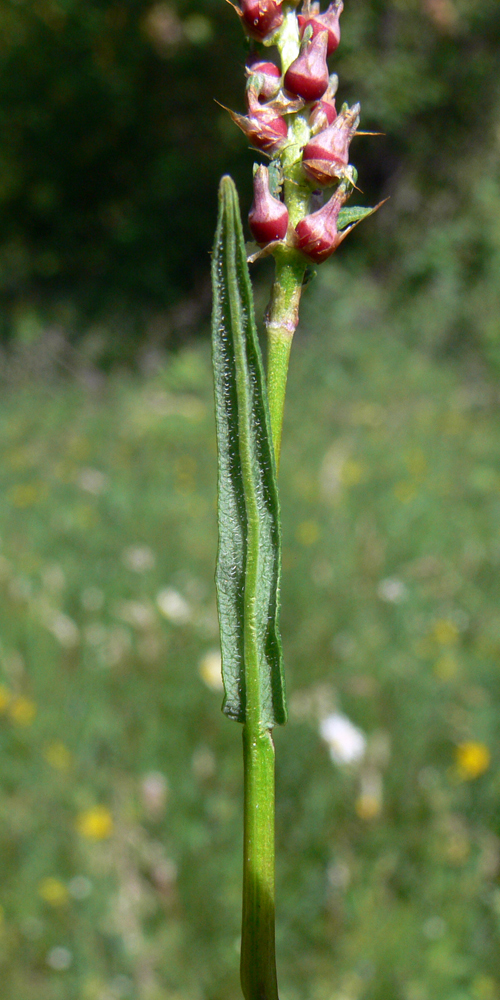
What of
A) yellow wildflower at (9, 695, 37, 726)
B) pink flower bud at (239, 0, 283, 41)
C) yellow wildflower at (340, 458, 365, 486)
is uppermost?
yellow wildflower at (340, 458, 365, 486)

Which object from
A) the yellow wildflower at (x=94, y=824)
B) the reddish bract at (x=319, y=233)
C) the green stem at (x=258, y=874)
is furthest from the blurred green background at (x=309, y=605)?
the reddish bract at (x=319, y=233)

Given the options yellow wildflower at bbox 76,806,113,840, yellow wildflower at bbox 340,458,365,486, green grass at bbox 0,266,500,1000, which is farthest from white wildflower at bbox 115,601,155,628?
yellow wildflower at bbox 340,458,365,486

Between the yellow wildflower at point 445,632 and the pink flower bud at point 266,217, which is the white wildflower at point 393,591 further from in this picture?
the pink flower bud at point 266,217

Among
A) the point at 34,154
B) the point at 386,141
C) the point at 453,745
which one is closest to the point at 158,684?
the point at 453,745

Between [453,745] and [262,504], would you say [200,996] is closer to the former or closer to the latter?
[453,745]

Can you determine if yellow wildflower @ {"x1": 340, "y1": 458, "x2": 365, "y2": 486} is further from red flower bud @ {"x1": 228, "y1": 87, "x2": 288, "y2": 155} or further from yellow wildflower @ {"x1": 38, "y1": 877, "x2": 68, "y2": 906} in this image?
red flower bud @ {"x1": 228, "y1": 87, "x2": 288, "y2": 155}

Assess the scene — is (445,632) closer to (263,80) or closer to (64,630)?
(64,630)
